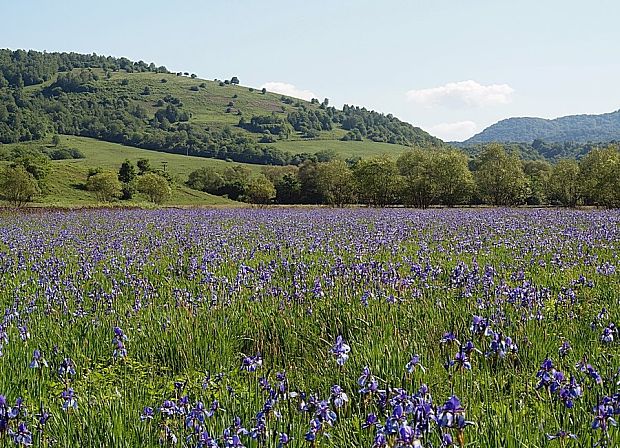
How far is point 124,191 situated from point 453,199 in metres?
42.2

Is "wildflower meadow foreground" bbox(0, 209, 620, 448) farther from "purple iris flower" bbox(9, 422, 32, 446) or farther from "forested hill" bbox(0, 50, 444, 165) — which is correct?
"forested hill" bbox(0, 50, 444, 165)

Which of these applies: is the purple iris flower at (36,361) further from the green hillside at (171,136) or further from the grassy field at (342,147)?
the grassy field at (342,147)

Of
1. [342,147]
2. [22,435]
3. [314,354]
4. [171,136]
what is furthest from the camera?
[342,147]

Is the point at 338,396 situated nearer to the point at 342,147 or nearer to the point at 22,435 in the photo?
the point at 22,435

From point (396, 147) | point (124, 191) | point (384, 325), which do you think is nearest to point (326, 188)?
point (124, 191)

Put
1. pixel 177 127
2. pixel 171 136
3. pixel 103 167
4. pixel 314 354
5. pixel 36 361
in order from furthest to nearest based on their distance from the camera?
pixel 177 127 → pixel 171 136 → pixel 103 167 → pixel 314 354 → pixel 36 361

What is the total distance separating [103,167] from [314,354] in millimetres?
104820

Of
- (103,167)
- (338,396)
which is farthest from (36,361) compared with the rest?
(103,167)

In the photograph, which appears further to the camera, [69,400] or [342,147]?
[342,147]

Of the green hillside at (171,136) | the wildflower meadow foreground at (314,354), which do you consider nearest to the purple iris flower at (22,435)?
the wildflower meadow foreground at (314,354)

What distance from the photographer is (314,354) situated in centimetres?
545

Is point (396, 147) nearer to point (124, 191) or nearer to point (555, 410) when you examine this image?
point (124, 191)

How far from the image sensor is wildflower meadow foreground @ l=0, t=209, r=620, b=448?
9.88 ft

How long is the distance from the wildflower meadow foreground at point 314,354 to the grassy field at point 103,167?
172 ft
